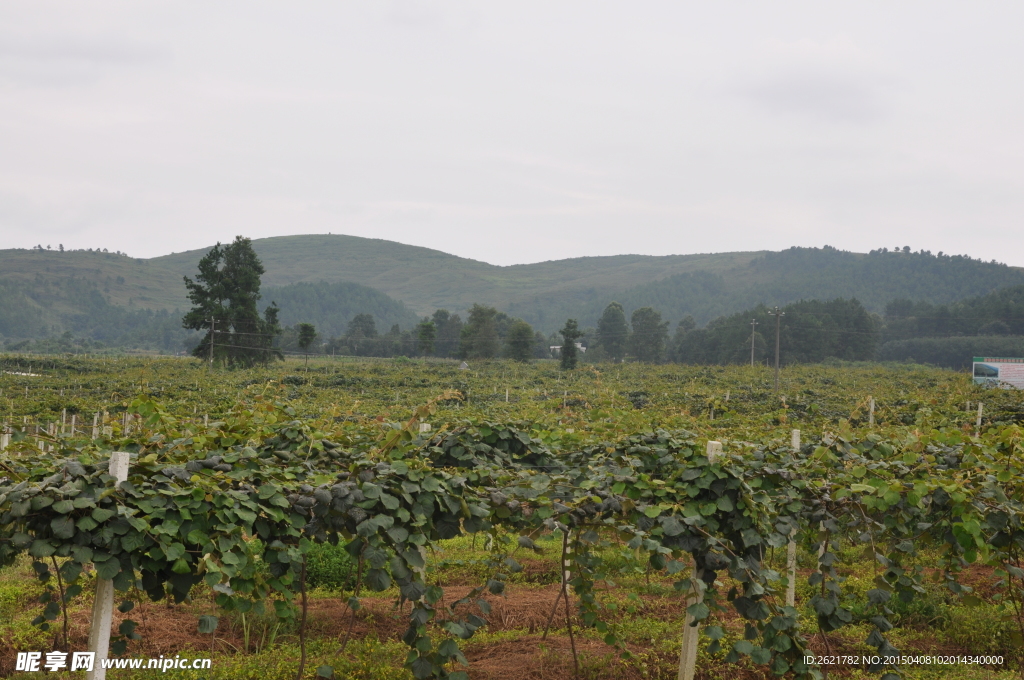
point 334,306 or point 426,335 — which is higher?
point 334,306

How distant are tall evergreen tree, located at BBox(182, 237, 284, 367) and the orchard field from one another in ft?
140

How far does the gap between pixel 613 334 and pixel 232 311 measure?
2007 inches

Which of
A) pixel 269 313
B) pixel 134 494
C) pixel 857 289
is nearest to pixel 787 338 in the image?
pixel 269 313

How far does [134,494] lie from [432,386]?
3757 centimetres

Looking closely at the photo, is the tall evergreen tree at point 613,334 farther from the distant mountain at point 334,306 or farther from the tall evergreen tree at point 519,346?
the distant mountain at point 334,306

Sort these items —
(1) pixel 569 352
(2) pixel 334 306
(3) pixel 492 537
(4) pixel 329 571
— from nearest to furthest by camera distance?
(3) pixel 492 537 → (4) pixel 329 571 → (1) pixel 569 352 → (2) pixel 334 306

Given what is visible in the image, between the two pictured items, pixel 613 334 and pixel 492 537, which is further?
pixel 613 334

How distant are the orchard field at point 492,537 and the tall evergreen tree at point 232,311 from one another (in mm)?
42787

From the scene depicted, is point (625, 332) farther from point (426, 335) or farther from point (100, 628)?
point (100, 628)

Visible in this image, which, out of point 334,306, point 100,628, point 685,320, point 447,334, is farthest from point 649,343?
point 334,306

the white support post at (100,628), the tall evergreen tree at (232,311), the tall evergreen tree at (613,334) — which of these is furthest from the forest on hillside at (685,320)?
the white support post at (100,628)

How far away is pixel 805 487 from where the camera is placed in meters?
4.37

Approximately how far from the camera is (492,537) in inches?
211

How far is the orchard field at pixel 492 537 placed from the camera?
3.65m
